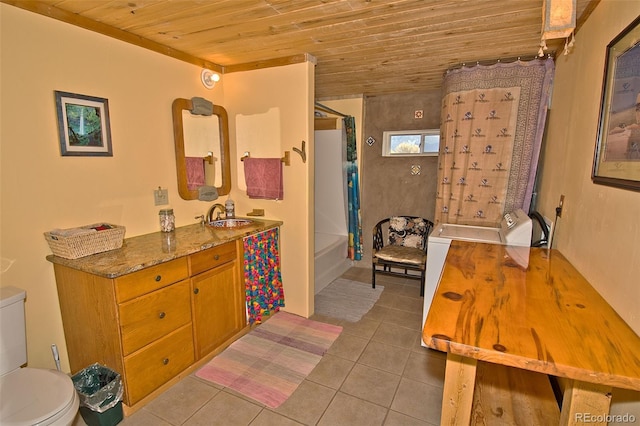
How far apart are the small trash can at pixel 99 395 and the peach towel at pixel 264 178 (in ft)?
5.48

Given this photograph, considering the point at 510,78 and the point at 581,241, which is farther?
the point at 510,78

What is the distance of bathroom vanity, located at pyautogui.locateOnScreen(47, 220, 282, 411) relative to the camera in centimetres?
166

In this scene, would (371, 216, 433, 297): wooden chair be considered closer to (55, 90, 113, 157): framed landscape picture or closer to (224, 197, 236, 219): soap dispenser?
(224, 197, 236, 219): soap dispenser

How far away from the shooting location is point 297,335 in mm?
2566

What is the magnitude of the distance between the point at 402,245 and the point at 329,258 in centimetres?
87

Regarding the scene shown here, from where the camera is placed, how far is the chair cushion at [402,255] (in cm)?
325

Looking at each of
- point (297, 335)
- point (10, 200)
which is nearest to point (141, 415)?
point (297, 335)

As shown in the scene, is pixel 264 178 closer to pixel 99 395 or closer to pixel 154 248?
pixel 154 248

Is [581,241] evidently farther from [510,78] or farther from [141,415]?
[141,415]

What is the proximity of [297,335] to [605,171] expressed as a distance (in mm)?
2205

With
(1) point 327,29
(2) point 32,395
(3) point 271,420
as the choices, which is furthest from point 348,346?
(1) point 327,29

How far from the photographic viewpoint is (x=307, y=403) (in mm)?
1857

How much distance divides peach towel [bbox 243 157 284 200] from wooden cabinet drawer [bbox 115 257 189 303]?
3.45ft

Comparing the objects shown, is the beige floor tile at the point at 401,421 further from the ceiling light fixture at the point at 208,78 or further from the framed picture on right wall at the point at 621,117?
the ceiling light fixture at the point at 208,78
